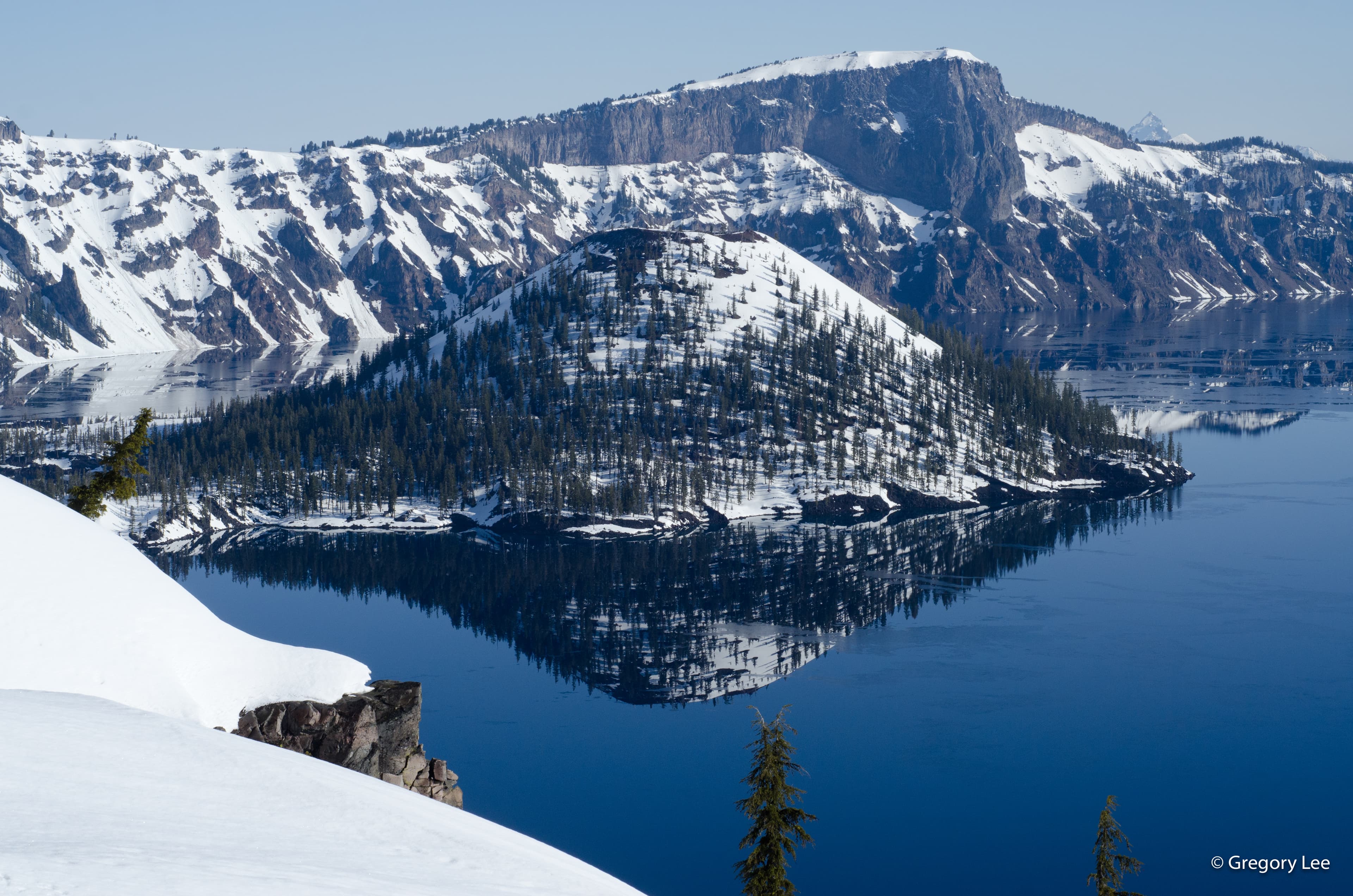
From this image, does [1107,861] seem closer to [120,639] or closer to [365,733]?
[365,733]

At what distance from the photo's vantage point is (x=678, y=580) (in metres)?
156

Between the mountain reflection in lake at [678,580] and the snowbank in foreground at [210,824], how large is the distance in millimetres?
79606

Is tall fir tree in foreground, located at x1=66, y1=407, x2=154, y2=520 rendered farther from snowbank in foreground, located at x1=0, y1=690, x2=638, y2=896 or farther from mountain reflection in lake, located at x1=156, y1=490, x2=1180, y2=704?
mountain reflection in lake, located at x1=156, y1=490, x2=1180, y2=704

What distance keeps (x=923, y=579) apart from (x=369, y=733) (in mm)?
116379

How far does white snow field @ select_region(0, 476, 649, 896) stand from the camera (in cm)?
2497

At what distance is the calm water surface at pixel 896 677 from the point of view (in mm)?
83812

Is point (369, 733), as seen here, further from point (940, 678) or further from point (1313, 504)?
point (1313, 504)

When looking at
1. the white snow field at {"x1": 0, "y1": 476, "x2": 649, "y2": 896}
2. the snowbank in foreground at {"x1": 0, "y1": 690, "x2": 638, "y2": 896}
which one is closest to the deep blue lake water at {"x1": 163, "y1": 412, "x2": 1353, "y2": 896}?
the white snow field at {"x1": 0, "y1": 476, "x2": 649, "y2": 896}

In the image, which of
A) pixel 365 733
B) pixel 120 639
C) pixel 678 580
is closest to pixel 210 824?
pixel 120 639

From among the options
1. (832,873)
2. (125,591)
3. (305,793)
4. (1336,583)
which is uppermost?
(125,591)

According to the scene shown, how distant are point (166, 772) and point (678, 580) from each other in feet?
411

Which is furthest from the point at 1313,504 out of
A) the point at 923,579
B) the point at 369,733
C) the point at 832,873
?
the point at 369,733

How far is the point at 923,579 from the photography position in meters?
154

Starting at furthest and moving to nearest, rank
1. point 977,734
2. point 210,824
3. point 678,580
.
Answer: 1. point 678,580
2. point 977,734
3. point 210,824
